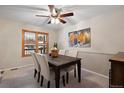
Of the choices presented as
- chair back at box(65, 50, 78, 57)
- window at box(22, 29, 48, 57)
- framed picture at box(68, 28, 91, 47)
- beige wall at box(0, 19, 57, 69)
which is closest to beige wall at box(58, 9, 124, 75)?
framed picture at box(68, 28, 91, 47)

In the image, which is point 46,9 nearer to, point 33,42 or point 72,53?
point 72,53

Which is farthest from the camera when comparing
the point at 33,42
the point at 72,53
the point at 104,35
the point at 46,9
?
the point at 33,42

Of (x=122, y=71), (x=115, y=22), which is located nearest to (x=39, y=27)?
(x=115, y=22)

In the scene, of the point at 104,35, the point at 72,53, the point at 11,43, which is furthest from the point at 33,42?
the point at 104,35

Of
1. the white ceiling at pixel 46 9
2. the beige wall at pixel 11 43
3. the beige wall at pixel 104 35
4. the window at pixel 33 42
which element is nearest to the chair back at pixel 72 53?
the beige wall at pixel 104 35

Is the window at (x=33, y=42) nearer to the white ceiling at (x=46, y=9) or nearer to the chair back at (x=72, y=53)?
the white ceiling at (x=46, y=9)

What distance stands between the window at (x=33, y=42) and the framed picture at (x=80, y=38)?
1461 mm

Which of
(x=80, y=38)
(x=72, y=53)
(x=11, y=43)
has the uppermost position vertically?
(x=80, y=38)

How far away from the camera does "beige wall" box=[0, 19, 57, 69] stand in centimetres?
357

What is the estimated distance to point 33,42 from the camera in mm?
4535

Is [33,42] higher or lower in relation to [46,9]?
lower

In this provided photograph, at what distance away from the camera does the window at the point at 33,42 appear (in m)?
4.22

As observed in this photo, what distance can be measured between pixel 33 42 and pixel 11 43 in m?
1.01

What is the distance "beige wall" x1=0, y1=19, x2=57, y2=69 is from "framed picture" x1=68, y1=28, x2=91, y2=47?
2.10 metres
